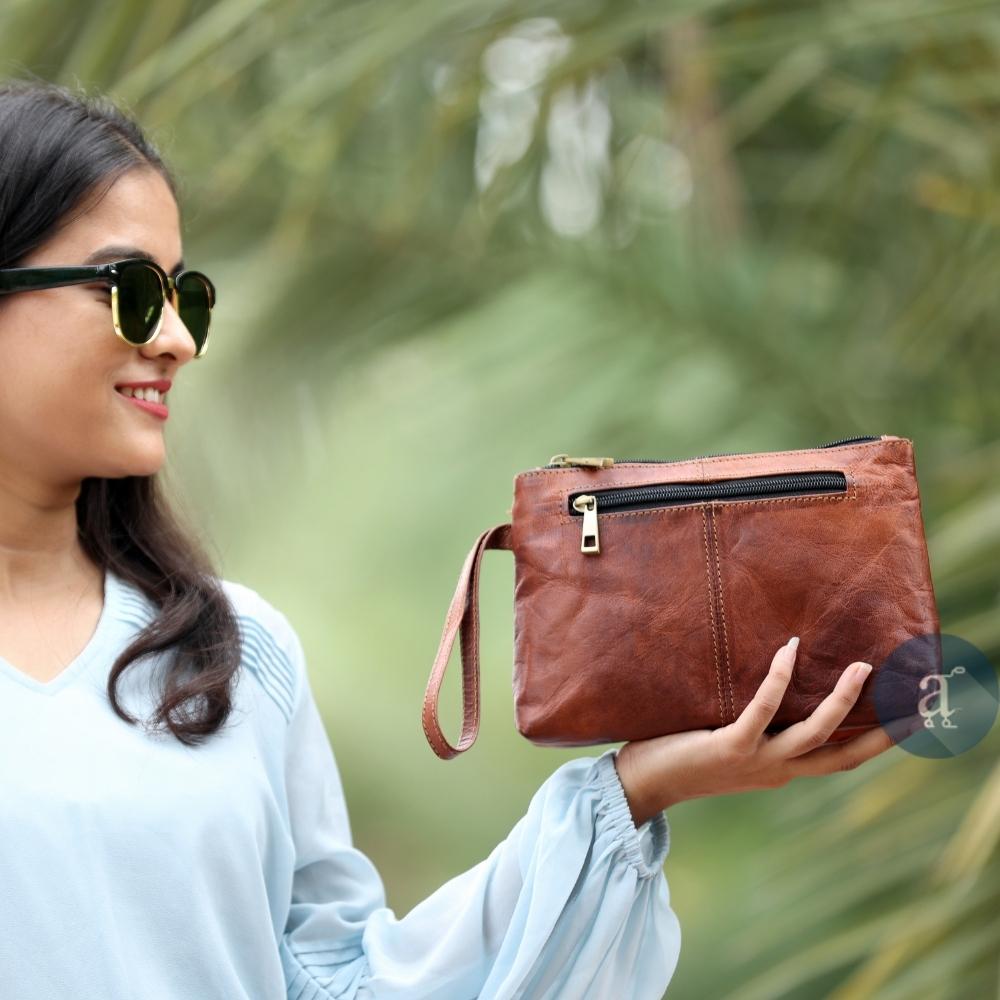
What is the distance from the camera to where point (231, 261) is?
3285mm

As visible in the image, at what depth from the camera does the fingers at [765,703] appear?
1.25 m

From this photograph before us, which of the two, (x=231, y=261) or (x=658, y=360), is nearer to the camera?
(x=658, y=360)

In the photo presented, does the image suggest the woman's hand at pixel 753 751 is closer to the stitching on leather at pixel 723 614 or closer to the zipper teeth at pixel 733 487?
the stitching on leather at pixel 723 614

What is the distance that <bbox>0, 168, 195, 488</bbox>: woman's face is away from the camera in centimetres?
137

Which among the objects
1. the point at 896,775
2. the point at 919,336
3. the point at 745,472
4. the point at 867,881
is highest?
the point at 919,336

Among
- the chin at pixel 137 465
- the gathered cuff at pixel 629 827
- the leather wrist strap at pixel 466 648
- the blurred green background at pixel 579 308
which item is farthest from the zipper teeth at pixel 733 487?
the blurred green background at pixel 579 308

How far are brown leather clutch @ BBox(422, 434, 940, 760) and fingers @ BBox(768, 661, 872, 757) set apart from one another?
0.07 ft

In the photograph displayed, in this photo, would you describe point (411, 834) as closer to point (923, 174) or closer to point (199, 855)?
point (923, 174)

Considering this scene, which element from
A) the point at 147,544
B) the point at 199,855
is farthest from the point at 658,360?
the point at 199,855

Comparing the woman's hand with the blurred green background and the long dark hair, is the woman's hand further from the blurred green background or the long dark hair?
the blurred green background

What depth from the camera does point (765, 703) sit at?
1253 millimetres

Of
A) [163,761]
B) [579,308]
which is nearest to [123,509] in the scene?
[163,761]

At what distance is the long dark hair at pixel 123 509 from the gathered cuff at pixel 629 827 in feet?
1.10

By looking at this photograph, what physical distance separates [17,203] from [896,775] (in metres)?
1.25
